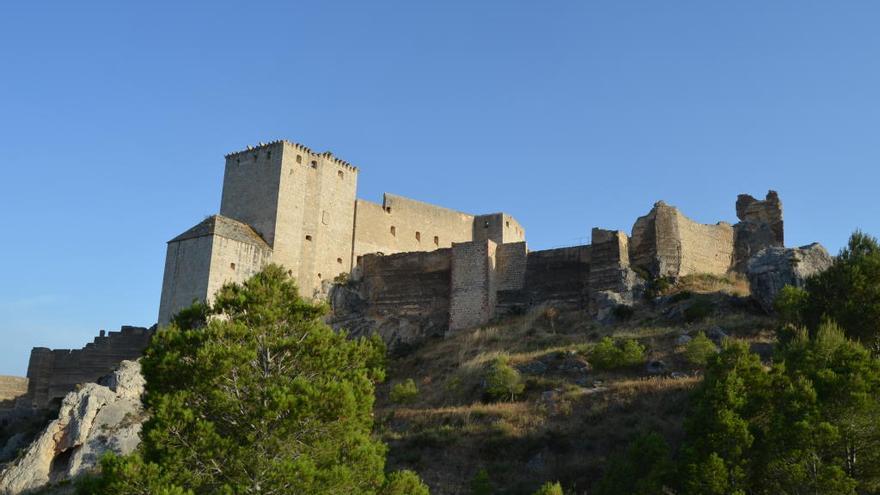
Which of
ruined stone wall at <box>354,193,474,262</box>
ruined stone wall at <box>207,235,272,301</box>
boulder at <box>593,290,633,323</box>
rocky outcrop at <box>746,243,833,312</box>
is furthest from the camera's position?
ruined stone wall at <box>354,193,474,262</box>

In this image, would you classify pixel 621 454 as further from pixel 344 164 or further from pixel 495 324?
pixel 344 164

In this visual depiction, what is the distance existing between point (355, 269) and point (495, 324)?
7950mm

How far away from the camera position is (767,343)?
2388 cm

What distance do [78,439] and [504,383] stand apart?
1473 centimetres

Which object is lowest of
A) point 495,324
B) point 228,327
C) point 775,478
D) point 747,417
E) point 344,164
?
point 775,478

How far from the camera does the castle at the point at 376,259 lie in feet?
106

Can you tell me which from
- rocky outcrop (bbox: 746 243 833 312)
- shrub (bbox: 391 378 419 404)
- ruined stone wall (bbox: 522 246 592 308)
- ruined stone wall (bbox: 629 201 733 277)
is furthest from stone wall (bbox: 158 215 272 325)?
rocky outcrop (bbox: 746 243 833 312)

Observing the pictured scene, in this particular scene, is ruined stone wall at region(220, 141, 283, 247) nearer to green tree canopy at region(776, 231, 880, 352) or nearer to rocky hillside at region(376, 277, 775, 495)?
rocky hillside at region(376, 277, 775, 495)

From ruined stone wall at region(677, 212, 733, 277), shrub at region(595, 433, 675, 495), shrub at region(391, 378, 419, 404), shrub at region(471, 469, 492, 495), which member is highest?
ruined stone wall at region(677, 212, 733, 277)

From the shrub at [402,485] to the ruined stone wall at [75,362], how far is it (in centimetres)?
2434

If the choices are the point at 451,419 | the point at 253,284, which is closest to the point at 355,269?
the point at 451,419

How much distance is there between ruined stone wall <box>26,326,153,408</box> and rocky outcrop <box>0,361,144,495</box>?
6.92m

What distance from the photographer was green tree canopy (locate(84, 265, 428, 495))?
42.9 feet

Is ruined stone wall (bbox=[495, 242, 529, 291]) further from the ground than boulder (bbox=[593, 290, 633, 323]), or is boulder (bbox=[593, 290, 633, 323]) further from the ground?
ruined stone wall (bbox=[495, 242, 529, 291])
